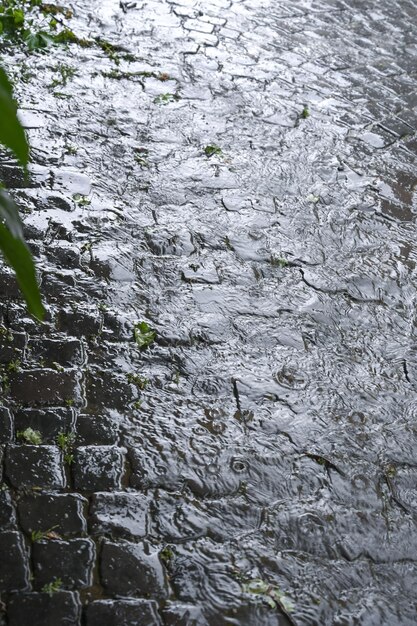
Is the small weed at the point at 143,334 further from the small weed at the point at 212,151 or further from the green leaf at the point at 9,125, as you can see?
the green leaf at the point at 9,125

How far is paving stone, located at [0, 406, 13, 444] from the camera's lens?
3.51m

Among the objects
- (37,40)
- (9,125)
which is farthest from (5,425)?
(37,40)

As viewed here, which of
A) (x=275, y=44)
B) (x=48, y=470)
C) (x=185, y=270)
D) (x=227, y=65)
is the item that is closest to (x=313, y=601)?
(x=48, y=470)

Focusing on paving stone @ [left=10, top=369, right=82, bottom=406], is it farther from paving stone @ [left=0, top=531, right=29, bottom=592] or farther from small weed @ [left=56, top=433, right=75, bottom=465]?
paving stone @ [left=0, top=531, right=29, bottom=592]

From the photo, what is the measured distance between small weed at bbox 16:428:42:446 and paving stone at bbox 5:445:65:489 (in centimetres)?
3

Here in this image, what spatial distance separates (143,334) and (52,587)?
157 centimetres

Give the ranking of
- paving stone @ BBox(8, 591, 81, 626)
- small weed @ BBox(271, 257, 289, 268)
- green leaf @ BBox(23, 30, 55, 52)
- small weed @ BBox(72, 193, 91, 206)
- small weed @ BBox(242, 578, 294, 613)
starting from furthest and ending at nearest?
green leaf @ BBox(23, 30, 55, 52) < small weed @ BBox(72, 193, 91, 206) < small weed @ BBox(271, 257, 289, 268) < small weed @ BBox(242, 578, 294, 613) < paving stone @ BBox(8, 591, 81, 626)

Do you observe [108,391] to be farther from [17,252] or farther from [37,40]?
[37,40]

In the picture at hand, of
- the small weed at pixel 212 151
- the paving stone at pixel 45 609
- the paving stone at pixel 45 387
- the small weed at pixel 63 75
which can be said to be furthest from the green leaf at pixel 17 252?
the small weed at pixel 63 75

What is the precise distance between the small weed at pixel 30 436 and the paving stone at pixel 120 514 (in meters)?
0.39

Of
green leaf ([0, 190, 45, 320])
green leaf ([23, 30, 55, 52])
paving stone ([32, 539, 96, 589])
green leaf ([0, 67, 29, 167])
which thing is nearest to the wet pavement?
paving stone ([32, 539, 96, 589])

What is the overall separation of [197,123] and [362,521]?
366 centimetres

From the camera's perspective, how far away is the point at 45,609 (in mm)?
2855

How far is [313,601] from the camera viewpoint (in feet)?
10.1
